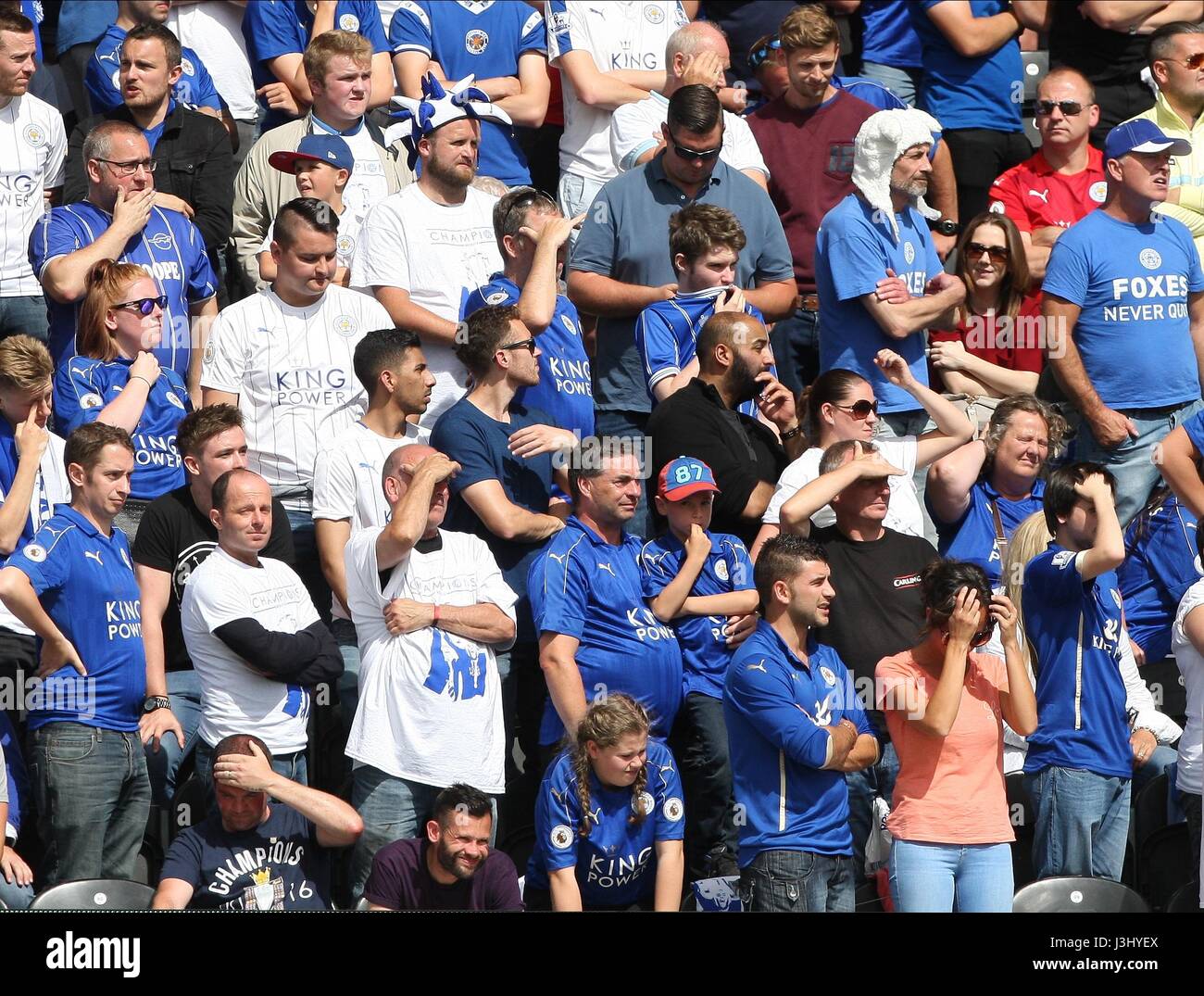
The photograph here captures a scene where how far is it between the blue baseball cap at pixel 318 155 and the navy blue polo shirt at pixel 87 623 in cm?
246

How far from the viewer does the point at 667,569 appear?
8164 mm

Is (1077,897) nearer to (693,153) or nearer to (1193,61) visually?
(693,153)

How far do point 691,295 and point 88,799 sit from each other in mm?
3380

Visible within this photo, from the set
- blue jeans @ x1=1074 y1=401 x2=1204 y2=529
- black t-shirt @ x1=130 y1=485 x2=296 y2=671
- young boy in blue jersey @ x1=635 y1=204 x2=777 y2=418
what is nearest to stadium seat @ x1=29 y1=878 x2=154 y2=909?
black t-shirt @ x1=130 y1=485 x2=296 y2=671

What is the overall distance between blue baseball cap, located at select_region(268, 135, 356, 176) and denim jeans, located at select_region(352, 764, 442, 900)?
10.7 ft

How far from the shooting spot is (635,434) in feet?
30.6

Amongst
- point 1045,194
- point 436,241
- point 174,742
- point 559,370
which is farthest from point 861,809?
point 1045,194

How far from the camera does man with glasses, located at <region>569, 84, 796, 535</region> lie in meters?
9.44

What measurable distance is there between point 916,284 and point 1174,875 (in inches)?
116

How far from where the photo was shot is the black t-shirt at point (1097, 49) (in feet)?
39.0

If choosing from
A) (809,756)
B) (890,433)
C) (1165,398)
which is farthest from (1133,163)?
(809,756)

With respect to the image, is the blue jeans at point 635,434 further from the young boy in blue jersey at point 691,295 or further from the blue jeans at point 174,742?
the blue jeans at point 174,742

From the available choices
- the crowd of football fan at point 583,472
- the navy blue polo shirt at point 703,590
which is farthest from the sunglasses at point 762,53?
the navy blue polo shirt at point 703,590

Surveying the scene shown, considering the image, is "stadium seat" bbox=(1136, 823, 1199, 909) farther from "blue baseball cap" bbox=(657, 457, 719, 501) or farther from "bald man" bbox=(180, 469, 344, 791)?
"bald man" bbox=(180, 469, 344, 791)
